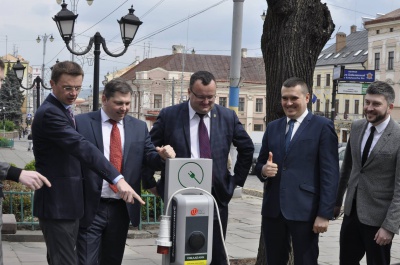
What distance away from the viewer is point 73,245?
4727mm

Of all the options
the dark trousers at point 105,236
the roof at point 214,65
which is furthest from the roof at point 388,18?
the dark trousers at point 105,236

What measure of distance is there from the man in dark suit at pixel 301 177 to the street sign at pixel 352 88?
15.8 m

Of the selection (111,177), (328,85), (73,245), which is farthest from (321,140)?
(328,85)

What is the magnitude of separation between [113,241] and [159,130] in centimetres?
95

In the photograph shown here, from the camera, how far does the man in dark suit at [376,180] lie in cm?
505

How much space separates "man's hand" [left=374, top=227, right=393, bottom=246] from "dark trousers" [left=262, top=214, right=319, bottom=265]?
0.46 meters

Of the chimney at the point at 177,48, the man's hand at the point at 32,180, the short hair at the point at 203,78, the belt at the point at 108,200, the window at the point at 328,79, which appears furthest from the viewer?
the chimney at the point at 177,48

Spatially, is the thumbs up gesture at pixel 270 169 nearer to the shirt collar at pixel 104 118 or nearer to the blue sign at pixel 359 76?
the shirt collar at pixel 104 118

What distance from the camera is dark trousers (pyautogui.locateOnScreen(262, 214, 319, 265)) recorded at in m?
5.09

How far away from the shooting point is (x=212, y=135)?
5219 mm

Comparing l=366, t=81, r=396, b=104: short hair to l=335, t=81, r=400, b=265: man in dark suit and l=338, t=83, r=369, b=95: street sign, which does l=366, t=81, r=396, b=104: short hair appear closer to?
l=335, t=81, r=400, b=265: man in dark suit

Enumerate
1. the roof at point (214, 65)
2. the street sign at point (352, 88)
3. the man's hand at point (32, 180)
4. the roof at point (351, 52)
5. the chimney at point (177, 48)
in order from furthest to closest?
the chimney at point (177, 48) < the roof at point (214, 65) < the roof at point (351, 52) < the street sign at point (352, 88) < the man's hand at point (32, 180)

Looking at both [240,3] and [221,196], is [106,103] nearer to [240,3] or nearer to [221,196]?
[221,196]

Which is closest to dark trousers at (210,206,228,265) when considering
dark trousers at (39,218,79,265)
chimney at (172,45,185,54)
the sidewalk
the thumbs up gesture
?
the thumbs up gesture
